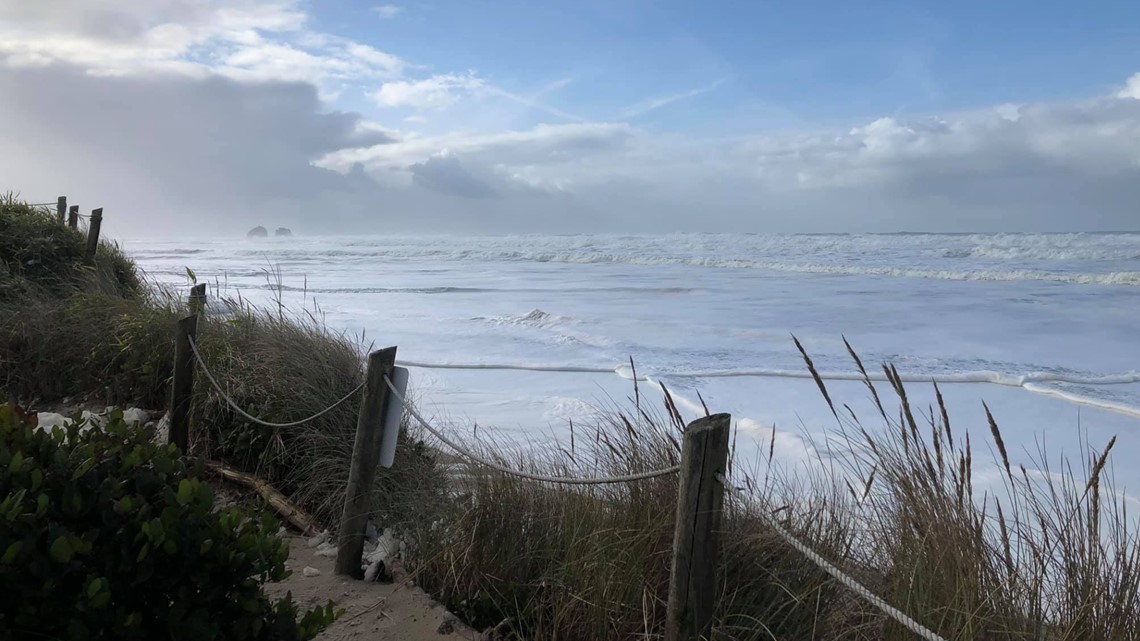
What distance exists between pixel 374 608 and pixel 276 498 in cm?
155

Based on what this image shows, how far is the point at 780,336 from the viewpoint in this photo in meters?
13.9

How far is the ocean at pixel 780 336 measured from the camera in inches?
337

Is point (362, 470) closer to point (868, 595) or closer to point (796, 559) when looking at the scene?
point (796, 559)

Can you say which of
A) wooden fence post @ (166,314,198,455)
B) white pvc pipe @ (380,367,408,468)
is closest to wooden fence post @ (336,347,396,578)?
white pvc pipe @ (380,367,408,468)

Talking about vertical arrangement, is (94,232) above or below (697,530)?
above

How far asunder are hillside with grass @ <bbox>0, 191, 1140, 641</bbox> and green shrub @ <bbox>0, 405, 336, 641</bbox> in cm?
126

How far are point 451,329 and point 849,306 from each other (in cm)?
902

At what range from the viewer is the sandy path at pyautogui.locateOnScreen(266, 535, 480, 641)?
359cm

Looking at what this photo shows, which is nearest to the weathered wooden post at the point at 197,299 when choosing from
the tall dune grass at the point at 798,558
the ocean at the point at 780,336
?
the ocean at the point at 780,336

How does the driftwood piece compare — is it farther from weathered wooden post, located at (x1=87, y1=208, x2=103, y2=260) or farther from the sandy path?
weathered wooden post, located at (x1=87, y1=208, x2=103, y2=260)

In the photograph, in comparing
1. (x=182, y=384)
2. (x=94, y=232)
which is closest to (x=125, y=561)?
(x=182, y=384)

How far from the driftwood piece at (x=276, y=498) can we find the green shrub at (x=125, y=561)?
2.31 metres

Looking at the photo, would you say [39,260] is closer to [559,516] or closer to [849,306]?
[559,516]

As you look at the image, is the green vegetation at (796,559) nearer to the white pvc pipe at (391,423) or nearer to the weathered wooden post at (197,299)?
the white pvc pipe at (391,423)
